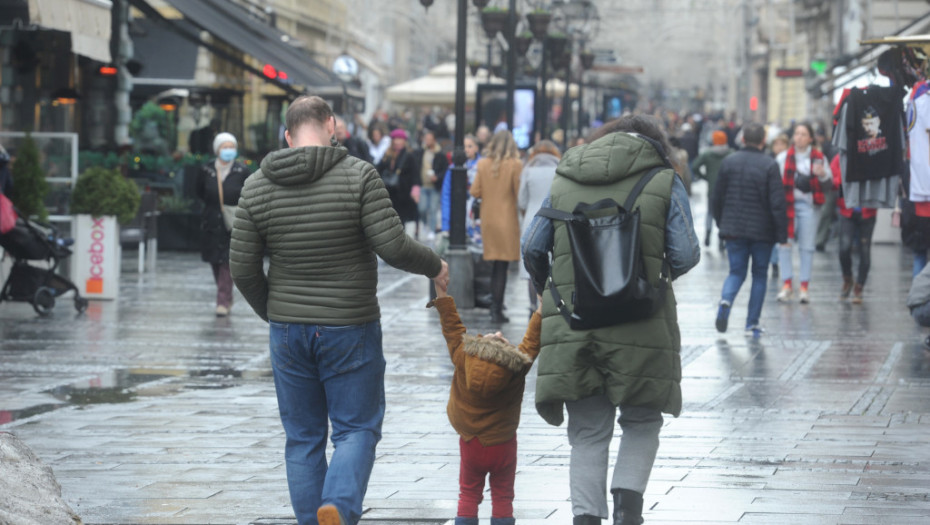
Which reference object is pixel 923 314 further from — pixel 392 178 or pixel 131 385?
pixel 392 178

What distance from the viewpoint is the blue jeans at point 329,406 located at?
231 inches

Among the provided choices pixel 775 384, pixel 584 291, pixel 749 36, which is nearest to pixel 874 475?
pixel 584 291

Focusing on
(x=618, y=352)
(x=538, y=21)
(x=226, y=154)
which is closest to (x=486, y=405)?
(x=618, y=352)

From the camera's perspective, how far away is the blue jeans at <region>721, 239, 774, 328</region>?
43.8 ft

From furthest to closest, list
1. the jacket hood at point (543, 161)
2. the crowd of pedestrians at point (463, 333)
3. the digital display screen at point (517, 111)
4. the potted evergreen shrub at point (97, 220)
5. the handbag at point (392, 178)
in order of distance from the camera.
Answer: the digital display screen at point (517, 111) → the handbag at point (392, 178) → the potted evergreen shrub at point (97, 220) → the jacket hood at point (543, 161) → the crowd of pedestrians at point (463, 333)

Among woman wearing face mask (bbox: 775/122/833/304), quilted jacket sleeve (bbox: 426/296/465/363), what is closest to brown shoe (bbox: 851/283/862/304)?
woman wearing face mask (bbox: 775/122/833/304)

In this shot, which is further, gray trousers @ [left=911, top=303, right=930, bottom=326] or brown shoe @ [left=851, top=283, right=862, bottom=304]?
brown shoe @ [left=851, top=283, right=862, bottom=304]

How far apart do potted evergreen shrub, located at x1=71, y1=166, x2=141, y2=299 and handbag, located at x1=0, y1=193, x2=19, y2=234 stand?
6.18 feet

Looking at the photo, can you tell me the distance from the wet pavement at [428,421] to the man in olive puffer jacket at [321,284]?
68 cm

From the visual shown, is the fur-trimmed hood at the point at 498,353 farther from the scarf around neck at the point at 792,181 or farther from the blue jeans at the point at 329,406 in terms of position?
the scarf around neck at the point at 792,181

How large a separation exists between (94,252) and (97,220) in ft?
1.04

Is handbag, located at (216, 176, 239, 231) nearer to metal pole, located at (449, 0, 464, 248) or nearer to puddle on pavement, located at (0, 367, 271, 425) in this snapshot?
metal pole, located at (449, 0, 464, 248)

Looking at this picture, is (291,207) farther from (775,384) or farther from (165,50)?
(165,50)

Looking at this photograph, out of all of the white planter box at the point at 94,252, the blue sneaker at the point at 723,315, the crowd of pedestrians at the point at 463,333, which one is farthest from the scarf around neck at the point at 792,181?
the crowd of pedestrians at the point at 463,333
